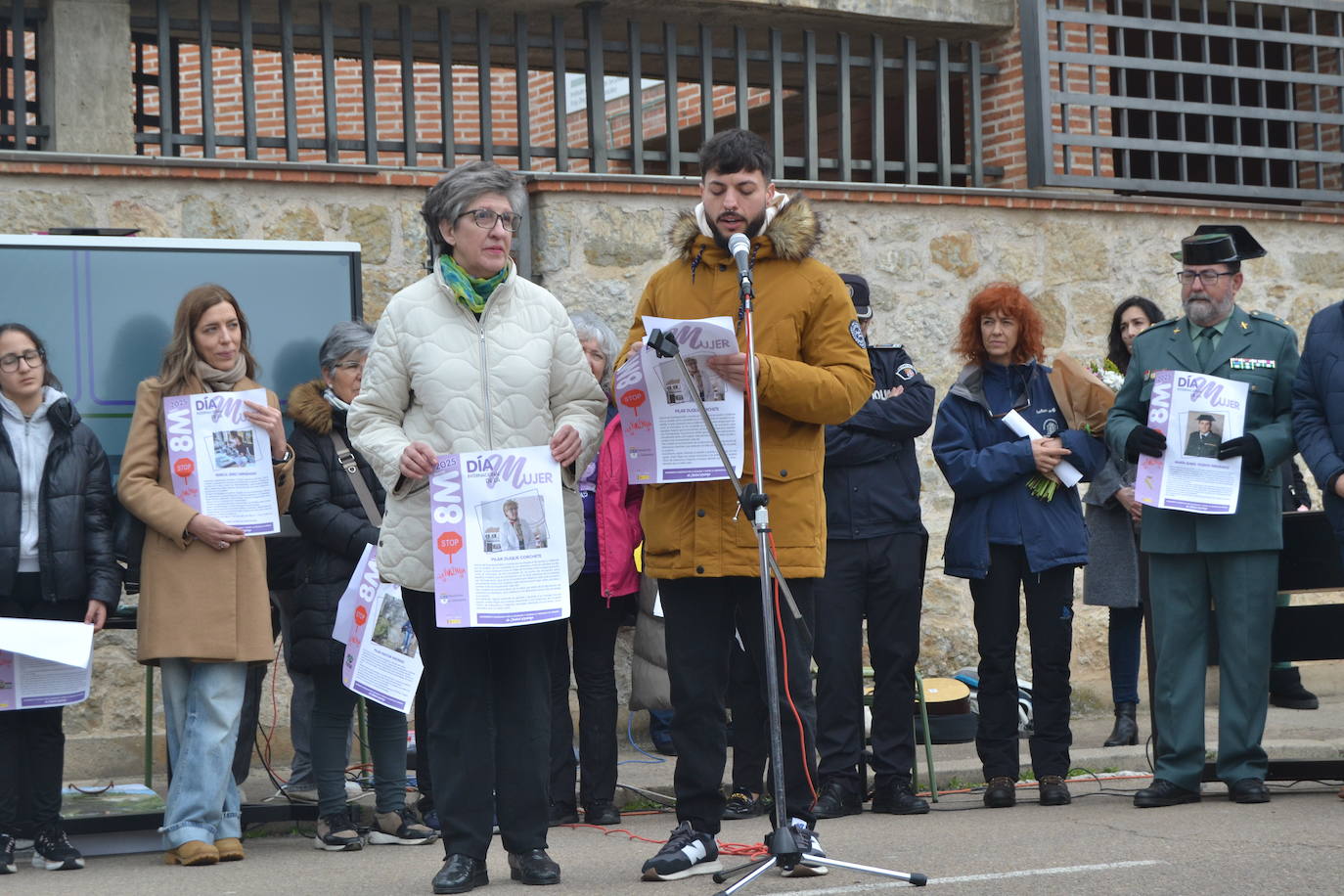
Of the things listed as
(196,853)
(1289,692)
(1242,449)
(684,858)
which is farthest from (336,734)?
(1289,692)

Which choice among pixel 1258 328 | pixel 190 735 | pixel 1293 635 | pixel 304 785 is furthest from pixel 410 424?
pixel 1293 635

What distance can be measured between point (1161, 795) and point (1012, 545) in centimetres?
112

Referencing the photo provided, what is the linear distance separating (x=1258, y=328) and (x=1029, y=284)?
3850mm

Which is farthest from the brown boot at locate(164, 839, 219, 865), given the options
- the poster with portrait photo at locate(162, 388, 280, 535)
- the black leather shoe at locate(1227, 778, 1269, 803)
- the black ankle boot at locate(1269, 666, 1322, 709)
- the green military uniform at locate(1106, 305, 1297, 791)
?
the black ankle boot at locate(1269, 666, 1322, 709)

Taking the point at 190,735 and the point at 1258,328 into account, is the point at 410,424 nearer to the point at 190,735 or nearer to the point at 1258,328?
the point at 190,735

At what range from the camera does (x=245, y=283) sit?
7.89 meters

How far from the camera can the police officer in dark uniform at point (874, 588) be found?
22.9ft

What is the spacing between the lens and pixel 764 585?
16.2 feet

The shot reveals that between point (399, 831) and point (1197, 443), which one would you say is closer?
point (399, 831)

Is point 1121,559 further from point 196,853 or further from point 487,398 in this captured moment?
point 196,853

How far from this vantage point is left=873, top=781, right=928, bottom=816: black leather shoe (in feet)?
23.2

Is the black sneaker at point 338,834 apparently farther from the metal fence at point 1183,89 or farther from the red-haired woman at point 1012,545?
the metal fence at point 1183,89

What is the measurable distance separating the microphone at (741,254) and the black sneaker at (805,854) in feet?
5.26

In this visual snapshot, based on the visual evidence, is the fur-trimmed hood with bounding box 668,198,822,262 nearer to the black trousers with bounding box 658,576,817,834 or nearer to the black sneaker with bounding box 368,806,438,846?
the black trousers with bounding box 658,576,817,834
